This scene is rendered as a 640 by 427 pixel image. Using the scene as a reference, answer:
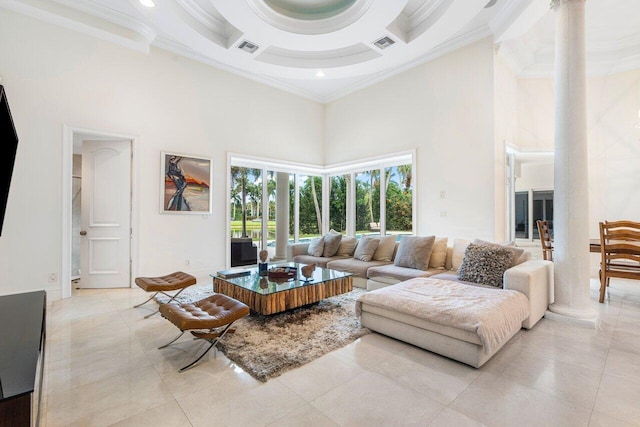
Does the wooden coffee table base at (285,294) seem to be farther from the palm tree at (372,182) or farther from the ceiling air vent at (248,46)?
the ceiling air vent at (248,46)

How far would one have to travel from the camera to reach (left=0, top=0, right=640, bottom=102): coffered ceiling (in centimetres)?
382

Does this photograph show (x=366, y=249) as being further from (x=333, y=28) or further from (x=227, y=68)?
(x=227, y=68)

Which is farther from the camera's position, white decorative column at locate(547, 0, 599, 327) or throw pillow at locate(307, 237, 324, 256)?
throw pillow at locate(307, 237, 324, 256)

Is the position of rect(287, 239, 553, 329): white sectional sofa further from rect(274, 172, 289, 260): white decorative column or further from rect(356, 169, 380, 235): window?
rect(356, 169, 380, 235): window

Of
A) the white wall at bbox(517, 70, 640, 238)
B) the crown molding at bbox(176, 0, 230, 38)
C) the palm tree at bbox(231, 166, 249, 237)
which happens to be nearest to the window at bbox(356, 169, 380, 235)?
the palm tree at bbox(231, 166, 249, 237)

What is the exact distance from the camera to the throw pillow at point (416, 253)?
4.11m

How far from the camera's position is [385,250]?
4.86 m

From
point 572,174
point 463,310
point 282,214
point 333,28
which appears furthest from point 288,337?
point 282,214

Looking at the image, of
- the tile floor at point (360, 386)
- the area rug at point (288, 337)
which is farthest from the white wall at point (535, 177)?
the area rug at point (288, 337)

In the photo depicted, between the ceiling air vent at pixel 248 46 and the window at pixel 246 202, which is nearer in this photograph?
the ceiling air vent at pixel 248 46

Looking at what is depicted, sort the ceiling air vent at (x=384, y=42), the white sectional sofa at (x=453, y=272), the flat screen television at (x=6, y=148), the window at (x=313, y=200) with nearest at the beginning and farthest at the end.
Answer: the flat screen television at (x=6, y=148), the white sectional sofa at (x=453, y=272), the ceiling air vent at (x=384, y=42), the window at (x=313, y=200)

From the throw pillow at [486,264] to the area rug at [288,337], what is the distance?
1.37 m

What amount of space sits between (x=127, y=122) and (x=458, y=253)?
5.34 metres

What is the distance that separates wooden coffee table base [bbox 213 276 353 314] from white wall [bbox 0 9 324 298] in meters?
2.04
